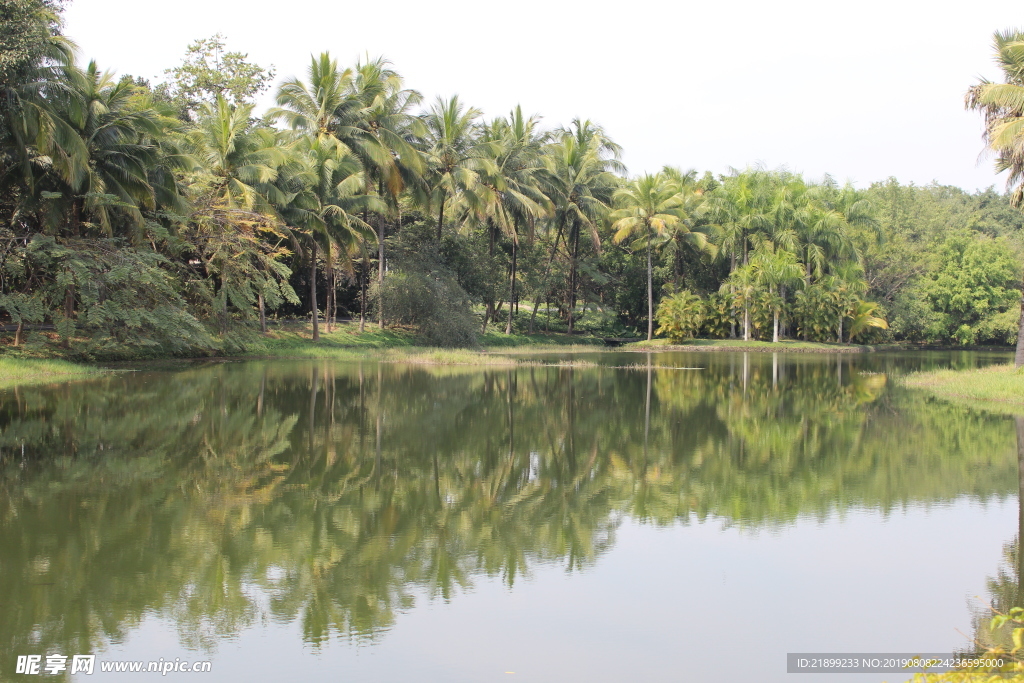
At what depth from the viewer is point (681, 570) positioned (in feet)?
21.4

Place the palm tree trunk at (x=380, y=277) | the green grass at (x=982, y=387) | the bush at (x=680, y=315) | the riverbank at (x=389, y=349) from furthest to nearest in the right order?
the bush at (x=680, y=315), the palm tree trunk at (x=380, y=277), the riverbank at (x=389, y=349), the green grass at (x=982, y=387)

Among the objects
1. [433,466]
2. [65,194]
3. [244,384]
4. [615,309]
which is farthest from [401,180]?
[433,466]

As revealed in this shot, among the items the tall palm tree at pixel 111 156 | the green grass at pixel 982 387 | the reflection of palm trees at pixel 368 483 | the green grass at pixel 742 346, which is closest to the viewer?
the reflection of palm trees at pixel 368 483

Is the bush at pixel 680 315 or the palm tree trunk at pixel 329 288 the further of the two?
the bush at pixel 680 315

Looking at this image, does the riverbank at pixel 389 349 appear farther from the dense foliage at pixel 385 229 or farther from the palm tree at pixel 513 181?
the palm tree at pixel 513 181

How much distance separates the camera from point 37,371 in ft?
62.2

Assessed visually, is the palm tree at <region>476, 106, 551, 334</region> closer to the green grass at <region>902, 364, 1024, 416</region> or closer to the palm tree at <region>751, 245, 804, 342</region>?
the palm tree at <region>751, 245, 804, 342</region>

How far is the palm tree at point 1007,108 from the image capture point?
736 inches

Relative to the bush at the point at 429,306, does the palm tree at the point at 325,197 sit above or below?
above

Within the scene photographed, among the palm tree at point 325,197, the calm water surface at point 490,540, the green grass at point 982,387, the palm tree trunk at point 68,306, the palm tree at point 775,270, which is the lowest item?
the calm water surface at point 490,540

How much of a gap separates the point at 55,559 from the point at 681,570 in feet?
15.1

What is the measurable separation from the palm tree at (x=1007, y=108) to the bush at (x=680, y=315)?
22.5 m

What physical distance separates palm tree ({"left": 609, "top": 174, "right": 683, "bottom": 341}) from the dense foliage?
0.12m

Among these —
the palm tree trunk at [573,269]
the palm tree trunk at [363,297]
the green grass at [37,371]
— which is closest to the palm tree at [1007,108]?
the green grass at [37,371]
